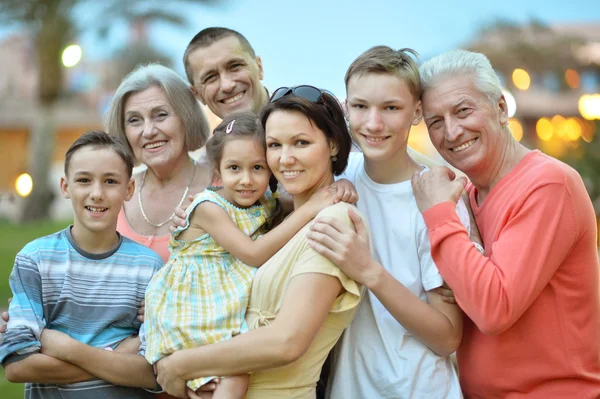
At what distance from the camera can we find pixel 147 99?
3.90 metres

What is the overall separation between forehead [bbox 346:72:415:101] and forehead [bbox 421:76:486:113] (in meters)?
0.20

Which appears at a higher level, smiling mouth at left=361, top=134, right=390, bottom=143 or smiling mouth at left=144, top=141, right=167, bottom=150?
smiling mouth at left=144, top=141, right=167, bottom=150

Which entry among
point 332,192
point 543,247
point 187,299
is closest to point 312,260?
point 332,192

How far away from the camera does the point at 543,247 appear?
2.87 meters

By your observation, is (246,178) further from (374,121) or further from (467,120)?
(467,120)

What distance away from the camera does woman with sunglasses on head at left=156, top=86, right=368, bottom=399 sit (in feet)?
9.01

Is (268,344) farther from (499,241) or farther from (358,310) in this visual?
(499,241)

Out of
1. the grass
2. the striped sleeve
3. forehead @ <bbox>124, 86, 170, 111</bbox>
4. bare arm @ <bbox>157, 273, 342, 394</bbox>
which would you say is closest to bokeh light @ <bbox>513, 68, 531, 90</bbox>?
the grass

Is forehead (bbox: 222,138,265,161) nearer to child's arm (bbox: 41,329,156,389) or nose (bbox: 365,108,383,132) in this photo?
nose (bbox: 365,108,383,132)

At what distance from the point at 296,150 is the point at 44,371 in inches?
56.7

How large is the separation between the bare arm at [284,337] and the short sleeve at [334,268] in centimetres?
3

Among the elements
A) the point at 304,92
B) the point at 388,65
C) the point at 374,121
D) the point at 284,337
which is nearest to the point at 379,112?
the point at 374,121

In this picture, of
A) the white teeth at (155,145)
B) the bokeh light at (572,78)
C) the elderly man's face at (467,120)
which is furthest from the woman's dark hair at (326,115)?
the bokeh light at (572,78)

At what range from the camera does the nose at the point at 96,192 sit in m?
3.18
